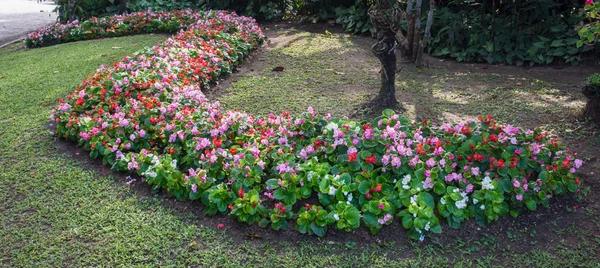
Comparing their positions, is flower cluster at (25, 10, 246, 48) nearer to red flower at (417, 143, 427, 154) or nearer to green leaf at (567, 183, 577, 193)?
red flower at (417, 143, 427, 154)

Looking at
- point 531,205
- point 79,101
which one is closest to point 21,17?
point 79,101

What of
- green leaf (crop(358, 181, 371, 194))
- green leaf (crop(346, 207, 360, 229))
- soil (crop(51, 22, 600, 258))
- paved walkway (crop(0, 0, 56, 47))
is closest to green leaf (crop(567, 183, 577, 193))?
soil (crop(51, 22, 600, 258))

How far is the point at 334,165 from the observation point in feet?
10.7

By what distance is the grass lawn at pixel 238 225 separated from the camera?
A: 2.73 meters

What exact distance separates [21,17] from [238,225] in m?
12.9

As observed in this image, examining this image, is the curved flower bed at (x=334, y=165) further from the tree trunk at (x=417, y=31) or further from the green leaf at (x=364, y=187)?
the tree trunk at (x=417, y=31)

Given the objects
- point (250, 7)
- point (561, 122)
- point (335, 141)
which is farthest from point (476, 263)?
point (250, 7)

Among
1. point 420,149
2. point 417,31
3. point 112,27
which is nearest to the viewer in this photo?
point 420,149

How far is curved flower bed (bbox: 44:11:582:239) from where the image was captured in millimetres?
2945

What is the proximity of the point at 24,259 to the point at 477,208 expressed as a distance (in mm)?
2551

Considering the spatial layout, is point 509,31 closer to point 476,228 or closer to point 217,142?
point 476,228

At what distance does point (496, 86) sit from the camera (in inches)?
217

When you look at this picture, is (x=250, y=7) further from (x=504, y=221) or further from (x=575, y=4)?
(x=504, y=221)

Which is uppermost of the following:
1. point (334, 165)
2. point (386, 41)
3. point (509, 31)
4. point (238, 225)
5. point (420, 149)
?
point (386, 41)
